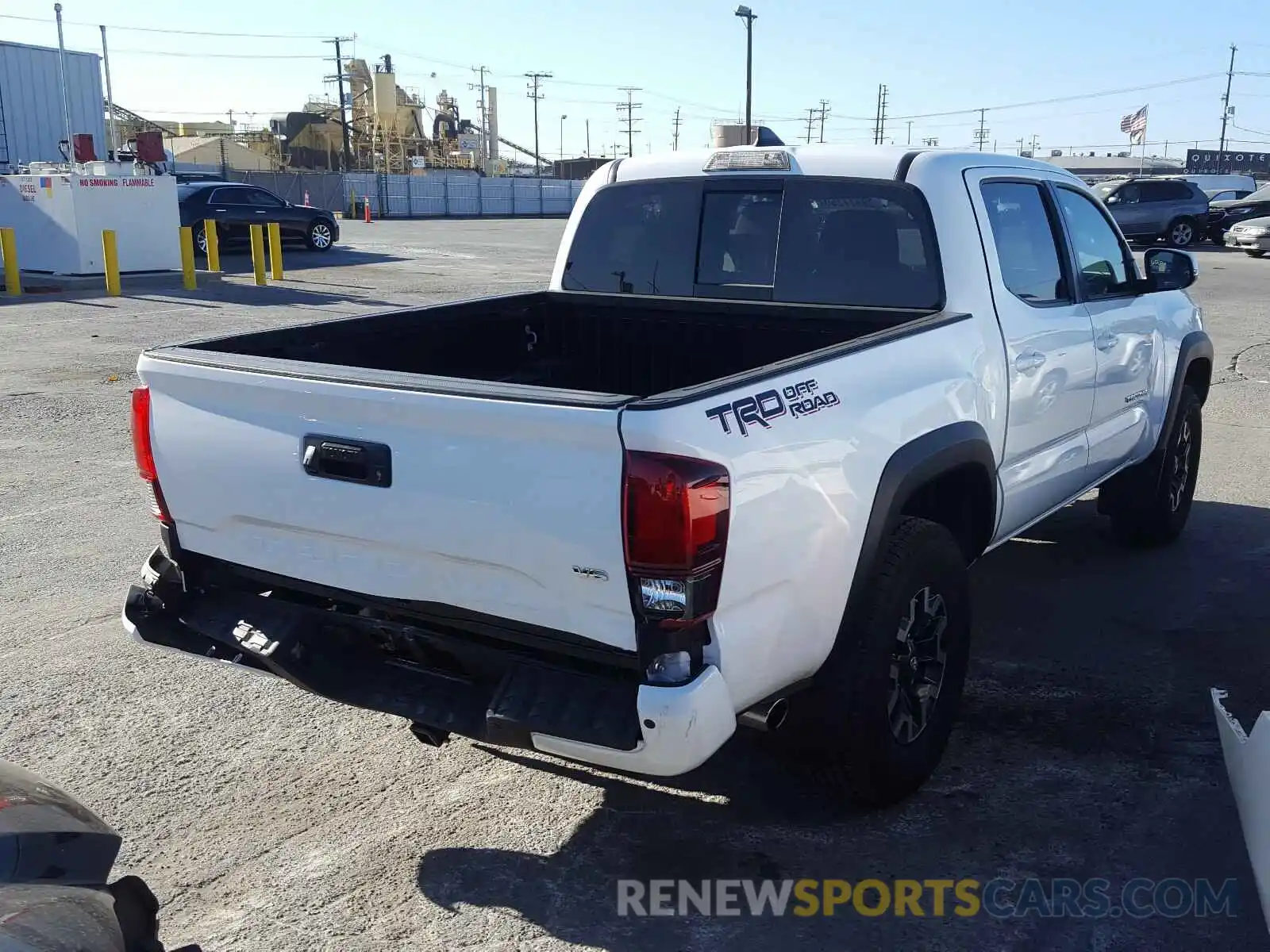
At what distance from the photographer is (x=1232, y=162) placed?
3661 inches

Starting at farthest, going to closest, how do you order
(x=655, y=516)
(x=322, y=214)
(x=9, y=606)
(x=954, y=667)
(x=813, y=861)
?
(x=322, y=214) → (x=9, y=606) → (x=954, y=667) → (x=813, y=861) → (x=655, y=516)

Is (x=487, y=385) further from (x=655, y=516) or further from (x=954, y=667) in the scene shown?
(x=954, y=667)

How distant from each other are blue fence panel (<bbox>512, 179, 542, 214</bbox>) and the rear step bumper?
55.2 meters

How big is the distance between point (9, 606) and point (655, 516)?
3806 millimetres

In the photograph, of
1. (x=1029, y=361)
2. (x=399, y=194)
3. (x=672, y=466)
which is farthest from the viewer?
(x=399, y=194)

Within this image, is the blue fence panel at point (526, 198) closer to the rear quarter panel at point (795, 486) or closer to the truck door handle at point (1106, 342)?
the truck door handle at point (1106, 342)

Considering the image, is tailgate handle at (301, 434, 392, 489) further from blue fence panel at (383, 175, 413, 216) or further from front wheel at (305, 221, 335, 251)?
blue fence panel at (383, 175, 413, 216)

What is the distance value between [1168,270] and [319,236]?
23.0 meters

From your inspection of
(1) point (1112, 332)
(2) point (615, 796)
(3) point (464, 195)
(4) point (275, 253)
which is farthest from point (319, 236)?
(3) point (464, 195)

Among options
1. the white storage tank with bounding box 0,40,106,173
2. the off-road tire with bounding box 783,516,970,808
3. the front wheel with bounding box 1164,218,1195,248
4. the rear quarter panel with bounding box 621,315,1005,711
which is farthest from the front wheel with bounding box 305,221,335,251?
the off-road tire with bounding box 783,516,970,808

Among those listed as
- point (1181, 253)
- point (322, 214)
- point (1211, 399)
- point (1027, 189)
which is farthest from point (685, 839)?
point (322, 214)

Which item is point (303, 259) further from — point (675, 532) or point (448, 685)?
point (675, 532)

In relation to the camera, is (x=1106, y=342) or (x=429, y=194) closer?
(x=1106, y=342)

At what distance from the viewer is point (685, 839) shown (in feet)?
11.4
